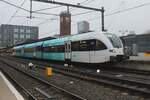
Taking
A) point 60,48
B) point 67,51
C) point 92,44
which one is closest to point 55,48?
point 60,48

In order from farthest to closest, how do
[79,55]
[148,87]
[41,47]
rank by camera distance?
[41,47] → [79,55] → [148,87]

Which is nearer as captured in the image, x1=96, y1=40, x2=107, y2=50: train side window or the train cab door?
x1=96, y1=40, x2=107, y2=50: train side window

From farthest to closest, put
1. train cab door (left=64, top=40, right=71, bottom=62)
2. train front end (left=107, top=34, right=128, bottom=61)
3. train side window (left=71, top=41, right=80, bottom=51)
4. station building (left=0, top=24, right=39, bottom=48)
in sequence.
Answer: station building (left=0, top=24, right=39, bottom=48), train cab door (left=64, top=40, right=71, bottom=62), train side window (left=71, top=41, right=80, bottom=51), train front end (left=107, top=34, right=128, bottom=61)

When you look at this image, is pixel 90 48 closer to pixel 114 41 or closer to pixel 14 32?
pixel 114 41

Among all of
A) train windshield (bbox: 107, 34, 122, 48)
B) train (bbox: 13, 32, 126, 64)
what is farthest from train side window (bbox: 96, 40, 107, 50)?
train windshield (bbox: 107, 34, 122, 48)


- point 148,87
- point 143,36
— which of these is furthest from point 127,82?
point 143,36

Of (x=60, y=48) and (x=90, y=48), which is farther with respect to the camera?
(x=60, y=48)

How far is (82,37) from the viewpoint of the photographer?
84.6ft

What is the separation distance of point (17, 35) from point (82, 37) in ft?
233

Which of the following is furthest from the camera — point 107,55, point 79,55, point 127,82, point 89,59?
point 79,55

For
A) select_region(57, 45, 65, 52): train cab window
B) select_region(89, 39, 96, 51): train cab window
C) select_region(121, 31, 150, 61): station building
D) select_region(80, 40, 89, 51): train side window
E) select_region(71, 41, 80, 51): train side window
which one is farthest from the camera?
select_region(121, 31, 150, 61): station building

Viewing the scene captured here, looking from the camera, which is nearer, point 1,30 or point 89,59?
point 89,59

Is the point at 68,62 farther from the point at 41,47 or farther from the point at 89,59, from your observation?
the point at 41,47

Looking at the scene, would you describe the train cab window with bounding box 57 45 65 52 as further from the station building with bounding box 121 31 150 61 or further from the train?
the station building with bounding box 121 31 150 61
